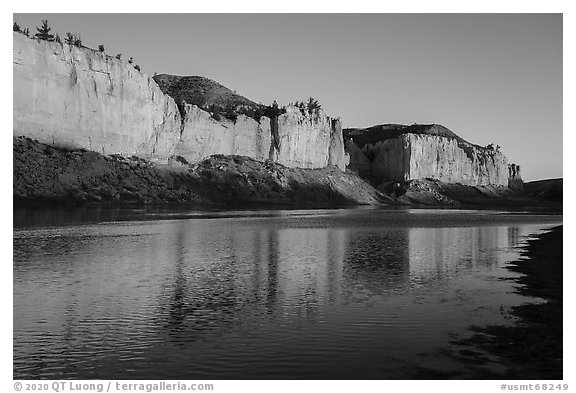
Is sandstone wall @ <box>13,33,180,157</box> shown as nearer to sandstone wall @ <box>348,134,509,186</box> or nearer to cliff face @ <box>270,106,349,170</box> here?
cliff face @ <box>270,106,349,170</box>

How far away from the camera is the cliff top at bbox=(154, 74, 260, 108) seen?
149125 mm

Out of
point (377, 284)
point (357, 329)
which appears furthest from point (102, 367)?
point (377, 284)

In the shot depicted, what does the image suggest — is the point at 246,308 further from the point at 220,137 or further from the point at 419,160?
the point at 419,160

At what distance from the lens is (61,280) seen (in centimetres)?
1866

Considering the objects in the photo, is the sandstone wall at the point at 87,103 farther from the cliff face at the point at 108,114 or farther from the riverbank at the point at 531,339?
the riverbank at the point at 531,339

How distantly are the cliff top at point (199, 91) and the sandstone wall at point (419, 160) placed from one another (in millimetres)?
36940

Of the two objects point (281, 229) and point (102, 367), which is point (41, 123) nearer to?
point (281, 229)

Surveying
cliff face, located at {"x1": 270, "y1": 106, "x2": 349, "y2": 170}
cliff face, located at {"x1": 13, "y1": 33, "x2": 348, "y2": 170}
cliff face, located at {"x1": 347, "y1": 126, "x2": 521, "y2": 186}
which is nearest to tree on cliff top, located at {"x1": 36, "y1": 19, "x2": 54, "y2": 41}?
cliff face, located at {"x1": 13, "y1": 33, "x2": 348, "y2": 170}

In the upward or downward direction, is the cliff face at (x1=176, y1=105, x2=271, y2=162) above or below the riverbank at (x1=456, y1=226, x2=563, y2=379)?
above

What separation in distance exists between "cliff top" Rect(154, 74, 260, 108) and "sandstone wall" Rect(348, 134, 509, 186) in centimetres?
3694

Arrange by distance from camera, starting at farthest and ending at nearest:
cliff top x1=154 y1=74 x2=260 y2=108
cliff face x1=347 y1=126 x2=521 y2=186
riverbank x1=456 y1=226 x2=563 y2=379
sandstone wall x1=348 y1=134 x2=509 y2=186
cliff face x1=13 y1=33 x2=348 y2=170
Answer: cliff face x1=347 y1=126 x2=521 y2=186
sandstone wall x1=348 y1=134 x2=509 y2=186
cliff top x1=154 y1=74 x2=260 y2=108
cliff face x1=13 y1=33 x2=348 y2=170
riverbank x1=456 y1=226 x2=563 y2=379

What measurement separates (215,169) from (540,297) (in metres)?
86.1

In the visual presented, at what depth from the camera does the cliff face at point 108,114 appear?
7275cm

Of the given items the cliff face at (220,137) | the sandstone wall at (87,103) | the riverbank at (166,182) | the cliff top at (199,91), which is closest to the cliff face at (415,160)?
the riverbank at (166,182)
